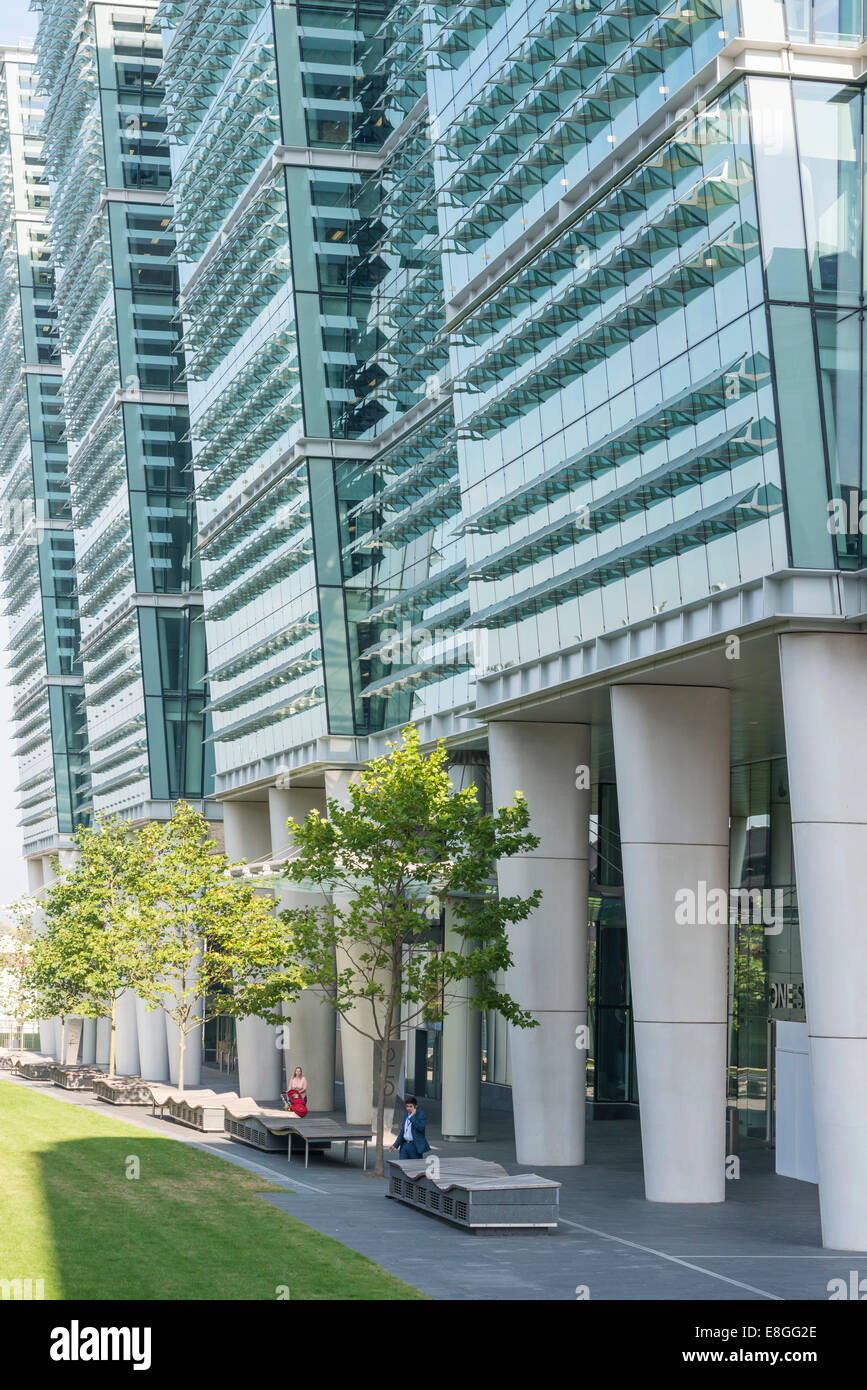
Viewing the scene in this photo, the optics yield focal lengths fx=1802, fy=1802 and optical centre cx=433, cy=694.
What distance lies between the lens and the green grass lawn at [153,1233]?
1623 centimetres

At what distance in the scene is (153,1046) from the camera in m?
65.9

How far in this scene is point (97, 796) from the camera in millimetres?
79500

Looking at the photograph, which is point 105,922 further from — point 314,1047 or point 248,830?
point 314,1047

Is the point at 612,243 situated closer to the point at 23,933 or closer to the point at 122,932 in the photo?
the point at 122,932

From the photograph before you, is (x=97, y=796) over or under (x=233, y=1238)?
over

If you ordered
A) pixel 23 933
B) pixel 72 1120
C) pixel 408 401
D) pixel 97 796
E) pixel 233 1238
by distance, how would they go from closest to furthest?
pixel 233 1238, pixel 72 1120, pixel 408 401, pixel 97 796, pixel 23 933

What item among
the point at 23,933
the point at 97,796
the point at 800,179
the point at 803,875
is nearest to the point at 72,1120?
the point at 803,875

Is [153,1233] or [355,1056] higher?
[153,1233]

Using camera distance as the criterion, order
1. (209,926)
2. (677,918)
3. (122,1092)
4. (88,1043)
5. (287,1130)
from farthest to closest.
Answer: (88,1043)
(122,1092)
(209,926)
(287,1130)
(677,918)

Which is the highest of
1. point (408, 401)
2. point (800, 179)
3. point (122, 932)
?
point (408, 401)

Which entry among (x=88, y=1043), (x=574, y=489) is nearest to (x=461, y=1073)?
(x=574, y=489)

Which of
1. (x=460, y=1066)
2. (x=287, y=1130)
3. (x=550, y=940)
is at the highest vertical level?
(x=550, y=940)

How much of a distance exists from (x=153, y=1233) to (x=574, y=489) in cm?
1473
